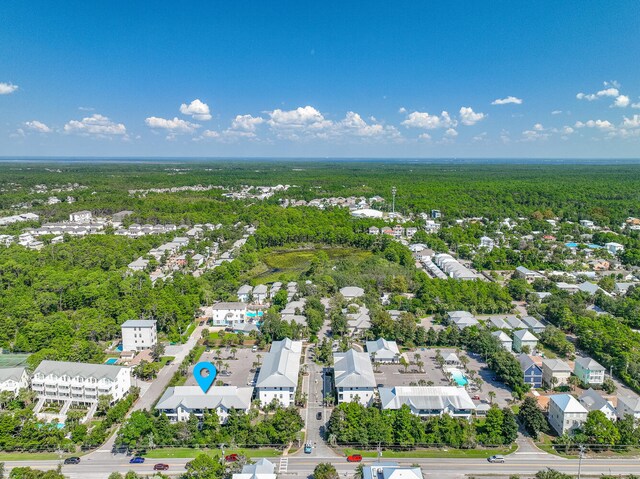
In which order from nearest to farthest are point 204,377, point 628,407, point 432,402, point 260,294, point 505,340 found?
1. point 628,407
2. point 432,402
3. point 204,377
4. point 505,340
5. point 260,294

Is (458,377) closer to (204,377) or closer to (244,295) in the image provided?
(204,377)

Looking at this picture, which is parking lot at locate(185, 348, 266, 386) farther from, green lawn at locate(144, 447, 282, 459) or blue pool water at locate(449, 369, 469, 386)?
blue pool water at locate(449, 369, 469, 386)

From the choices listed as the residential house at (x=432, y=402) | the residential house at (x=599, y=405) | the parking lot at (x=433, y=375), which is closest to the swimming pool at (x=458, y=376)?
the parking lot at (x=433, y=375)

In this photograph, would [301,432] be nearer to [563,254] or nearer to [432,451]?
[432,451]

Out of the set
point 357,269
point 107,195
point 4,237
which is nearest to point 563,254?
point 357,269

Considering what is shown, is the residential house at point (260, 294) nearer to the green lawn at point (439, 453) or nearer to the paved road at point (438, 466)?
the paved road at point (438, 466)

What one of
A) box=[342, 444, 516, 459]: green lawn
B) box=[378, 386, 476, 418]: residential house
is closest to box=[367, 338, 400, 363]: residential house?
box=[378, 386, 476, 418]: residential house

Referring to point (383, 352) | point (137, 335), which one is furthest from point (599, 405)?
point (137, 335)
